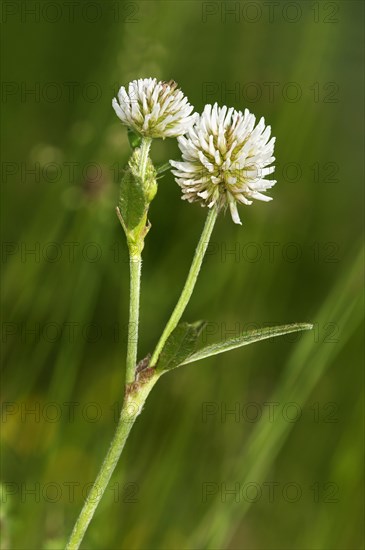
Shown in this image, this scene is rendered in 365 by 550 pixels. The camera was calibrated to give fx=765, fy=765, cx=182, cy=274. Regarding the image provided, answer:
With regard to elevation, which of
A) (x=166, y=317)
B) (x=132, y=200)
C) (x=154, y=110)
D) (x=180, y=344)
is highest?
(x=154, y=110)

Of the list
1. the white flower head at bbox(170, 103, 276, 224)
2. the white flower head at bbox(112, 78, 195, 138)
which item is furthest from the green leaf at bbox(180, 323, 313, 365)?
the white flower head at bbox(112, 78, 195, 138)

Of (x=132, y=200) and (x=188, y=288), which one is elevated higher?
(x=132, y=200)

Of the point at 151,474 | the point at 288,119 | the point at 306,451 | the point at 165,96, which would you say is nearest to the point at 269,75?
the point at 288,119

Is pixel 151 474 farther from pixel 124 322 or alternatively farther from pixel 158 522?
pixel 124 322

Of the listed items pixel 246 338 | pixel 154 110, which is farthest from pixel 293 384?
pixel 154 110

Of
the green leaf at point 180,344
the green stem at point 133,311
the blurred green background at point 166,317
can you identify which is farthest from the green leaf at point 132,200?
the blurred green background at point 166,317

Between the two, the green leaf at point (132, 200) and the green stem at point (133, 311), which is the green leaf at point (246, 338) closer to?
the green stem at point (133, 311)

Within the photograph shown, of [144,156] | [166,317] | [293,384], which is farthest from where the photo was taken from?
[166,317]

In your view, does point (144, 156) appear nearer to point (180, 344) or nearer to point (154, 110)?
point (154, 110)
